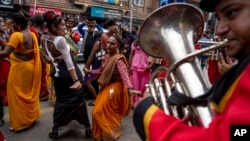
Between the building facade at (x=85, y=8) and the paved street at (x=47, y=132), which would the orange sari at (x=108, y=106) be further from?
the building facade at (x=85, y=8)

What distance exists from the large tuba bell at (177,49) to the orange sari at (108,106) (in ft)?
5.89

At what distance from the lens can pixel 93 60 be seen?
4.68m

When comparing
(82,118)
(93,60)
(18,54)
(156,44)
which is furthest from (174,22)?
(93,60)

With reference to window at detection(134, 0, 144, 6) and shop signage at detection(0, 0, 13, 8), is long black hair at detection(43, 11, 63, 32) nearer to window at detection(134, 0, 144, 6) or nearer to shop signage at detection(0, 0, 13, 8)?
shop signage at detection(0, 0, 13, 8)

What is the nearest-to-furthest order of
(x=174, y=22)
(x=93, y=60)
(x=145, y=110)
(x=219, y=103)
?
(x=219, y=103) < (x=145, y=110) < (x=174, y=22) < (x=93, y=60)

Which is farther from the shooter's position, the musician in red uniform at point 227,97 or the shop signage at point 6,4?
the shop signage at point 6,4

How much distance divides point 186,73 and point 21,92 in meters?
3.10

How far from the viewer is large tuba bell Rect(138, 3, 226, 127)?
105cm

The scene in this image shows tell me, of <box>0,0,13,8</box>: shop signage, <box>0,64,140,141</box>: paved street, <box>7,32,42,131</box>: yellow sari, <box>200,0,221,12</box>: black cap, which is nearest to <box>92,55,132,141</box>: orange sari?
<box>0,64,140,141</box>: paved street

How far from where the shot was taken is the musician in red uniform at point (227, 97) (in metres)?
0.70

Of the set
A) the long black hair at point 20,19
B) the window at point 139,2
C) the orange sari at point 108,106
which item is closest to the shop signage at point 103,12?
the window at point 139,2

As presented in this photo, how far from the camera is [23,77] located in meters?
3.71

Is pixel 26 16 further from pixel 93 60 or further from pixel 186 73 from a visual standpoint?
pixel 186 73

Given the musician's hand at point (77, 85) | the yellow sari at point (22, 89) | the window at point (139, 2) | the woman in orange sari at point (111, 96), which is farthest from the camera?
the window at point (139, 2)
